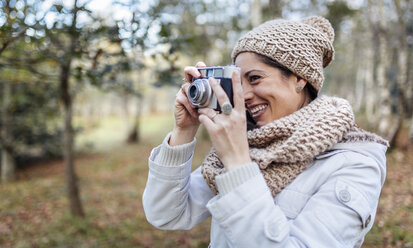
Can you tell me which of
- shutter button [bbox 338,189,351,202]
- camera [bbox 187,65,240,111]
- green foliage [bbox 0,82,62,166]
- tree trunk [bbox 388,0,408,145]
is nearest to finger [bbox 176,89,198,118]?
camera [bbox 187,65,240,111]

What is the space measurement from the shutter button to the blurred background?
202 cm

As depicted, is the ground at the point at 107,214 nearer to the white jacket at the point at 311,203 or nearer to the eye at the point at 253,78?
the white jacket at the point at 311,203

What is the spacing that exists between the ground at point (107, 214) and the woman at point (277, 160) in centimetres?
278

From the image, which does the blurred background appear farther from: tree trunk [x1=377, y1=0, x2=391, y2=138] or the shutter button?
the shutter button

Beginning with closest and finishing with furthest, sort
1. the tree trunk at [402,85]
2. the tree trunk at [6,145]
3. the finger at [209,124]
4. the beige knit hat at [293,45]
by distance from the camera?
the finger at [209,124] → the beige knit hat at [293,45] → the tree trunk at [402,85] → the tree trunk at [6,145]

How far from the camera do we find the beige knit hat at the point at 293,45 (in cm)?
131

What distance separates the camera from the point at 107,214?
564cm

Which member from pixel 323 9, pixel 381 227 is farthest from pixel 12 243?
pixel 323 9

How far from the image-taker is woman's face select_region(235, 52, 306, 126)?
1.34 meters

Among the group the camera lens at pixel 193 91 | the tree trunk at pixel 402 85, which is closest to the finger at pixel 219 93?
the camera lens at pixel 193 91

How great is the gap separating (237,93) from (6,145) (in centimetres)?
887

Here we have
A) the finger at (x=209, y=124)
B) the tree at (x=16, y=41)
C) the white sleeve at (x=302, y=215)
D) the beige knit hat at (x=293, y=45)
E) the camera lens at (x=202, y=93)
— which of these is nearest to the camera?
the white sleeve at (x=302, y=215)

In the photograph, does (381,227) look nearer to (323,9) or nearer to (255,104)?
(255,104)

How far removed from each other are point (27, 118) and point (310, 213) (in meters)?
9.86
